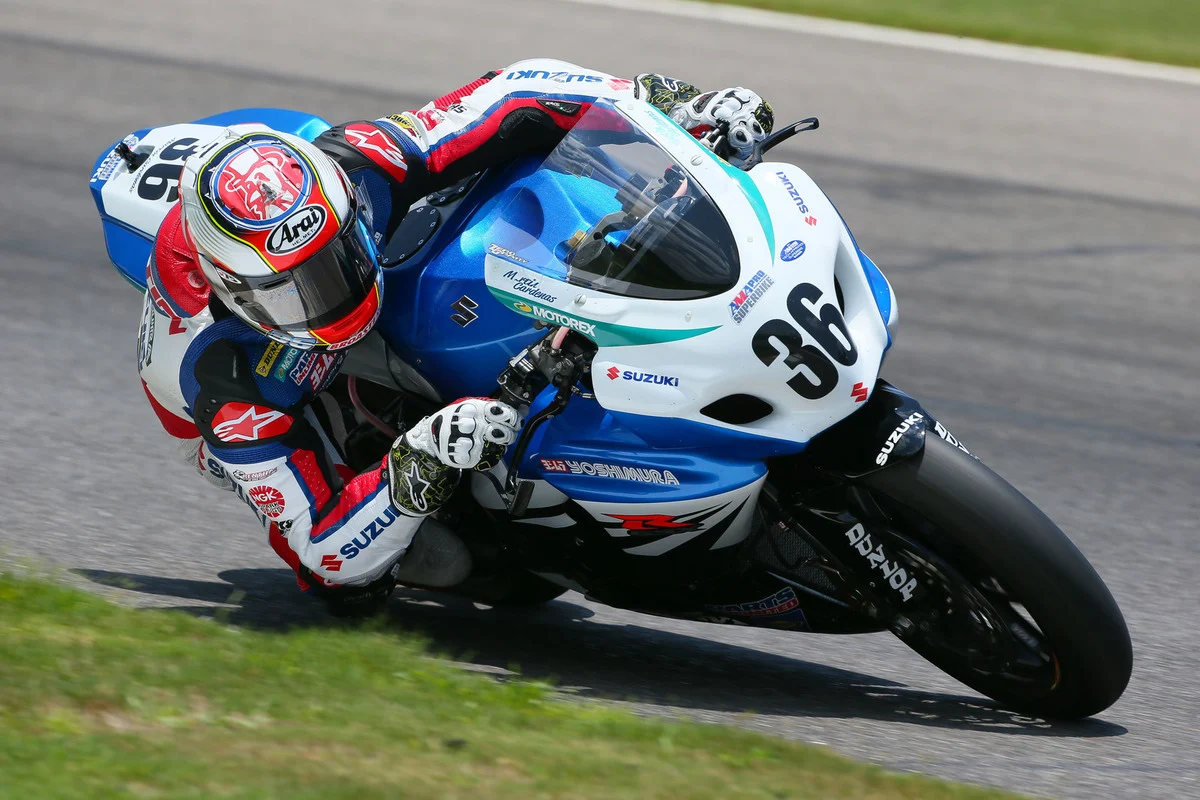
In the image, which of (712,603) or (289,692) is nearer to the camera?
(289,692)

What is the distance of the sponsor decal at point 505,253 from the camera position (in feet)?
12.2

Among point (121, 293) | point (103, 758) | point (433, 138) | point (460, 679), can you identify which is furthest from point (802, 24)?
point (103, 758)

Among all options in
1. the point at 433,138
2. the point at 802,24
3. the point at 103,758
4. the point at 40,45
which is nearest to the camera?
the point at 103,758

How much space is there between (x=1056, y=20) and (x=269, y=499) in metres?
11.1

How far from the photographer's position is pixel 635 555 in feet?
13.4

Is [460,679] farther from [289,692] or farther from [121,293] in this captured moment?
[121,293]

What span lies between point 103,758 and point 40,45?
935cm

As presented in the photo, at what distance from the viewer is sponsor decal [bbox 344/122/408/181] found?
4.44 m

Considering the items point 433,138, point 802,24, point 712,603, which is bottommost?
point 712,603

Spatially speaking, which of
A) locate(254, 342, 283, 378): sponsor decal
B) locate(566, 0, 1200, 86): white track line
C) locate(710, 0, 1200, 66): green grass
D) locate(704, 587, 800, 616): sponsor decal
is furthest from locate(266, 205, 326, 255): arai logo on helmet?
locate(710, 0, 1200, 66): green grass

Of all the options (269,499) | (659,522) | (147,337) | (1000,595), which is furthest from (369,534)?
(1000,595)

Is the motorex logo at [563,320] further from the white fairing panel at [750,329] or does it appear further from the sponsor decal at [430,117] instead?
the sponsor decal at [430,117]

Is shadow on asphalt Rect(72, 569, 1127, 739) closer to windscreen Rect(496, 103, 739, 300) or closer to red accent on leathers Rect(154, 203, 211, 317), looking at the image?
red accent on leathers Rect(154, 203, 211, 317)

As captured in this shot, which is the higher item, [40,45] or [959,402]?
[40,45]
